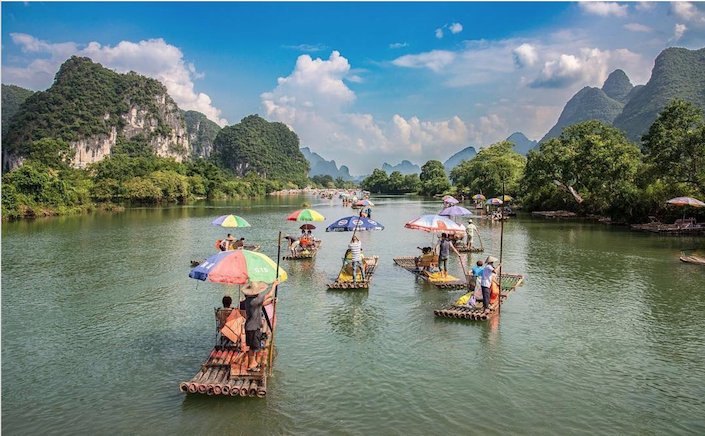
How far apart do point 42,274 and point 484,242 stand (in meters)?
26.6

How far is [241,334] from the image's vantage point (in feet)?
34.3

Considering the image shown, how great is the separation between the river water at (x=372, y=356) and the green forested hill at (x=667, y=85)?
170062 mm

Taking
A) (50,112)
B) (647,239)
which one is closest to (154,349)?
(647,239)

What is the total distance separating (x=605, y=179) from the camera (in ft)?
163

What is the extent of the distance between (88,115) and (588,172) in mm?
162617

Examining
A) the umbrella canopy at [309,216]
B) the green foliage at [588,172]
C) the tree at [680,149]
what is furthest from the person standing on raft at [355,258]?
the green foliage at [588,172]

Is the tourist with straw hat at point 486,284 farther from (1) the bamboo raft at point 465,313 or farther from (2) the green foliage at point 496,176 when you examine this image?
(2) the green foliage at point 496,176

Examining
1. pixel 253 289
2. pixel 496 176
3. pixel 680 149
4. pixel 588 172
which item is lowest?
pixel 253 289

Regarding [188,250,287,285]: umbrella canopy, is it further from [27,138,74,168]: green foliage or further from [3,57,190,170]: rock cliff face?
[3,57,190,170]: rock cliff face

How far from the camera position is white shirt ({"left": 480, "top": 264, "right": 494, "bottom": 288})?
1467 cm

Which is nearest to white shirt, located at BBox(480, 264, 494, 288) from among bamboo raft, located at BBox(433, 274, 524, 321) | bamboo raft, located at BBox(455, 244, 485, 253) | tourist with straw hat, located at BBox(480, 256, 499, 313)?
tourist with straw hat, located at BBox(480, 256, 499, 313)

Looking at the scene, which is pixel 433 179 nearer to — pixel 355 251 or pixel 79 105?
pixel 79 105

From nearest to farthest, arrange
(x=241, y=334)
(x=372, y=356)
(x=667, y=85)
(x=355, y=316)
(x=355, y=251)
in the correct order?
(x=241, y=334)
(x=372, y=356)
(x=355, y=316)
(x=355, y=251)
(x=667, y=85)

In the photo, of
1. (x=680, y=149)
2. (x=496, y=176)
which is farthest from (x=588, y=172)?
(x=496, y=176)
